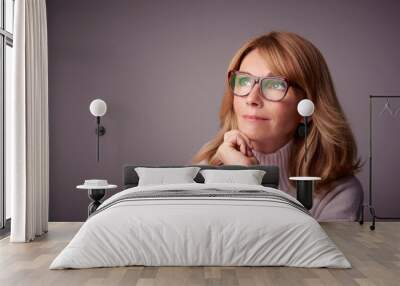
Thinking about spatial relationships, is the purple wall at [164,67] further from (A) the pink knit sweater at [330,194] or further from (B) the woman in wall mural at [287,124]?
(A) the pink knit sweater at [330,194]

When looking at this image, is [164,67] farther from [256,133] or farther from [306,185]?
[306,185]

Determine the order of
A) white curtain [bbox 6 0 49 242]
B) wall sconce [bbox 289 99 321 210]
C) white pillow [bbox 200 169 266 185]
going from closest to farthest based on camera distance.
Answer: white curtain [bbox 6 0 49 242], white pillow [bbox 200 169 266 185], wall sconce [bbox 289 99 321 210]

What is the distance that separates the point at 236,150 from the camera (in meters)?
7.70

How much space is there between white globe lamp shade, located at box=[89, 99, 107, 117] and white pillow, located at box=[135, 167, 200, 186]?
35.8 inches

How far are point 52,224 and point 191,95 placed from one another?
2.39 m

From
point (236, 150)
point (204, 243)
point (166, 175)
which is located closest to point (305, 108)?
point (236, 150)

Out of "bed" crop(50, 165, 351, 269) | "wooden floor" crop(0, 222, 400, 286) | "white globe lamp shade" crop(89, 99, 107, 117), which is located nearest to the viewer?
"wooden floor" crop(0, 222, 400, 286)

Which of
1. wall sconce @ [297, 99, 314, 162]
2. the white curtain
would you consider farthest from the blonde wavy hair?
the white curtain

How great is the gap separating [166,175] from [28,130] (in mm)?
1673

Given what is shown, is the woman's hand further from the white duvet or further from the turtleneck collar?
the white duvet

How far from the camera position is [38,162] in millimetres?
6496

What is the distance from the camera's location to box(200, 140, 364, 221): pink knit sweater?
25.0 ft

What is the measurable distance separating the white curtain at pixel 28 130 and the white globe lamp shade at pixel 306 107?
300 centimetres

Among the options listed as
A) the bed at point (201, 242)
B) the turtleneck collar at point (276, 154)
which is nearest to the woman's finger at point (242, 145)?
the turtleneck collar at point (276, 154)
